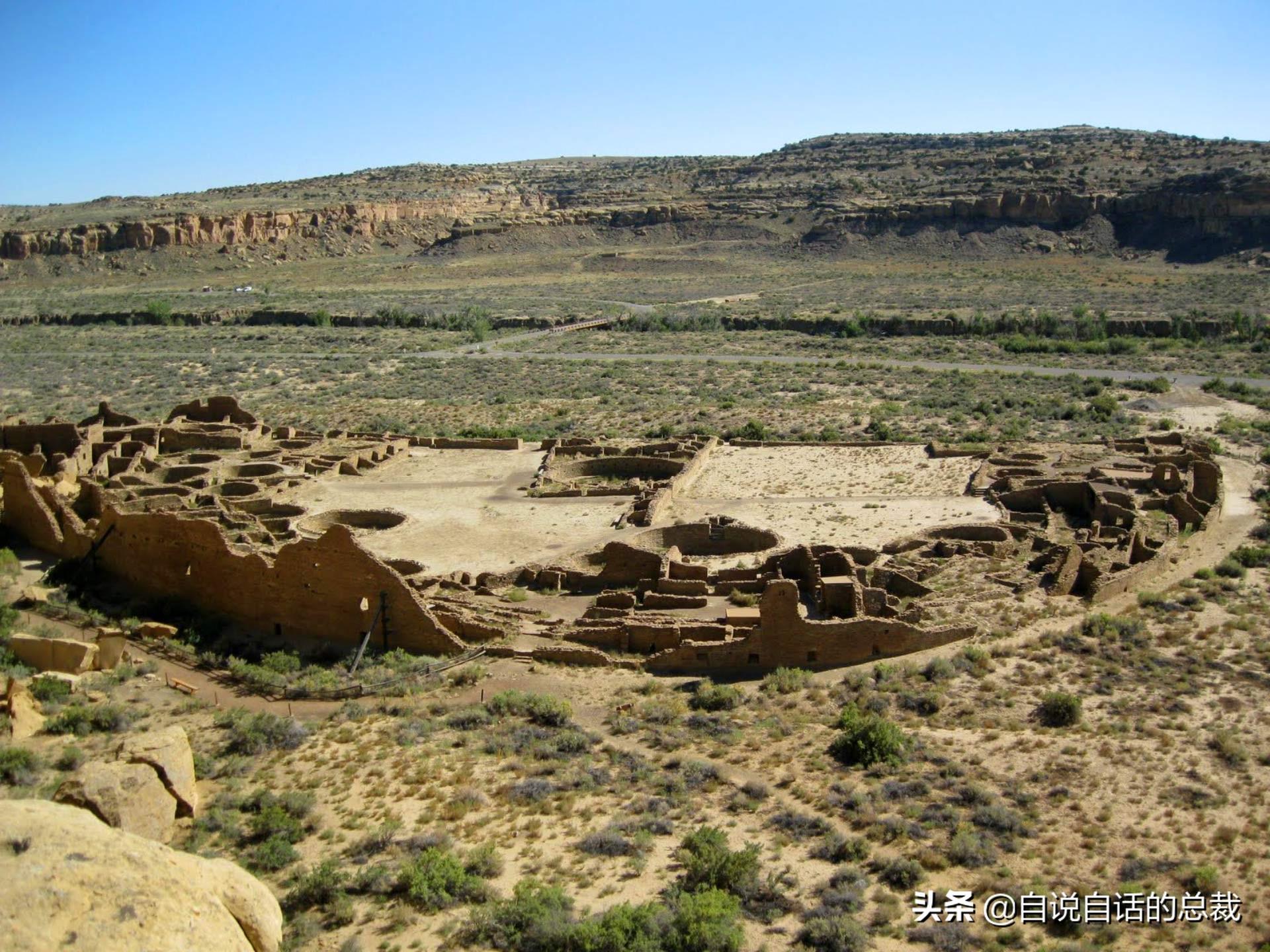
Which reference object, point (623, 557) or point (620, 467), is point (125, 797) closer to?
point (623, 557)

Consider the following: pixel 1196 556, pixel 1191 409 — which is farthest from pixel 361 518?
pixel 1191 409

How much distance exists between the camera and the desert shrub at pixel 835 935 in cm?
1266

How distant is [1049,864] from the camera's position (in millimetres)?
14266

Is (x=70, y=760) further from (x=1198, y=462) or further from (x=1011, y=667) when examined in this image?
(x=1198, y=462)

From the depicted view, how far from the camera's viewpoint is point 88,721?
18.5m

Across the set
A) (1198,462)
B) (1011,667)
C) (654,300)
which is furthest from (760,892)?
(654,300)

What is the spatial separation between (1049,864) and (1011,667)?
256 inches

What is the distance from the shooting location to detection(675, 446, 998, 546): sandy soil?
99.7 feet

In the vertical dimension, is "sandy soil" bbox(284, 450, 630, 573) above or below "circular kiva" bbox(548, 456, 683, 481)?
below

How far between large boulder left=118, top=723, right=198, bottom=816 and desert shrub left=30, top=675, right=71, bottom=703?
12.5 feet

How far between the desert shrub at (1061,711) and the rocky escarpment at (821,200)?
88.1 meters

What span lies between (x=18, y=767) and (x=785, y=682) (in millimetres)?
11772

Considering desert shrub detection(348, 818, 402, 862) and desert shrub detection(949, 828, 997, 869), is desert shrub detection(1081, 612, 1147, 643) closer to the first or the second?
desert shrub detection(949, 828, 997, 869)

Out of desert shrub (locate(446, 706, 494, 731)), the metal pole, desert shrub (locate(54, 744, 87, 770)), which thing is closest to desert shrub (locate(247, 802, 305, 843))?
desert shrub (locate(54, 744, 87, 770))
